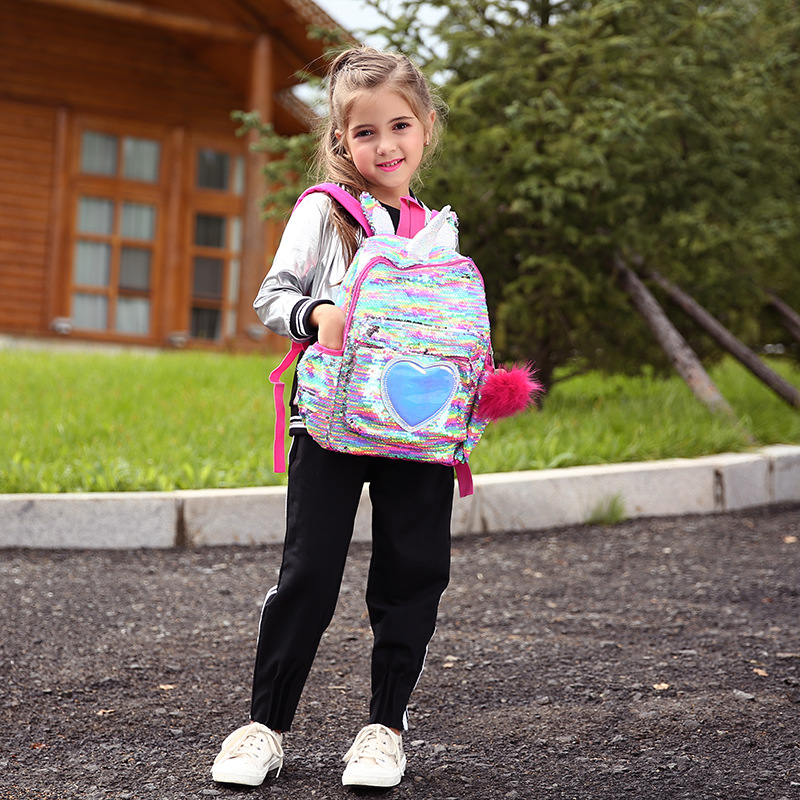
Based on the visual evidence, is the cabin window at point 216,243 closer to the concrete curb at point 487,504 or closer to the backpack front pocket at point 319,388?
the concrete curb at point 487,504

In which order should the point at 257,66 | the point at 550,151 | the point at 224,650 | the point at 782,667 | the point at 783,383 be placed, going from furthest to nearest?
the point at 257,66 < the point at 783,383 < the point at 550,151 < the point at 224,650 < the point at 782,667

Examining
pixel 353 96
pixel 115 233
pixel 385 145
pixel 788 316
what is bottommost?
pixel 385 145

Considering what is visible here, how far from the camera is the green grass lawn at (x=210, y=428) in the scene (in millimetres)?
4918

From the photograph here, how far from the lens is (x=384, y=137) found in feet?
7.33

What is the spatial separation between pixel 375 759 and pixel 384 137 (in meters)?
1.37

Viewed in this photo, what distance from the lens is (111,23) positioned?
12203 mm

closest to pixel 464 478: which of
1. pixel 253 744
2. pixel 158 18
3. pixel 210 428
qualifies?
pixel 253 744

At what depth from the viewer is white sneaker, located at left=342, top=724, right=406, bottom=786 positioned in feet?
7.11

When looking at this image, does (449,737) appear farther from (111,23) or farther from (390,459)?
(111,23)

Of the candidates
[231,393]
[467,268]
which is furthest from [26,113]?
[467,268]

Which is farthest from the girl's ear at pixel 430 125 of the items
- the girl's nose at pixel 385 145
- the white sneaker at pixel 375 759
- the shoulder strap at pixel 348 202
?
the white sneaker at pixel 375 759

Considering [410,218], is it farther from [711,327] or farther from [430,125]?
[711,327]

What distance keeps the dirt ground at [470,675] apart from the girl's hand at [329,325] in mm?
976

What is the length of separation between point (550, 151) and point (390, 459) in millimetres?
4287
